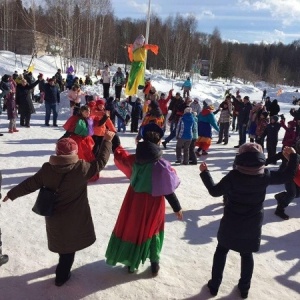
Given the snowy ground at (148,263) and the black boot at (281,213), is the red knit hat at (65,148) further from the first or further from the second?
the black boot at (281,213)

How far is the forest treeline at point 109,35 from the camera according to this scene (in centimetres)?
2905

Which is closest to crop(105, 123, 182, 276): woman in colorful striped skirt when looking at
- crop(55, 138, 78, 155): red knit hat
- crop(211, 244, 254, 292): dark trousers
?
crop(211, 244, 254, 292): dark trousers

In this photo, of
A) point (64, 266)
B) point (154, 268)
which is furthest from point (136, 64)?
point (64, 266)

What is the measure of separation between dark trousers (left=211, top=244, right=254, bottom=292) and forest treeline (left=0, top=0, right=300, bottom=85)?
71.6 ft

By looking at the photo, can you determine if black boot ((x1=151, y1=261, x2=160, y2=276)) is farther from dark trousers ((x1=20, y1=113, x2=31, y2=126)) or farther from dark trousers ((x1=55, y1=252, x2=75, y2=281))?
dark trousers ((x1=20, y1=113, x2=31, y2=126))

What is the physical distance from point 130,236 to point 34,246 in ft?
4.38

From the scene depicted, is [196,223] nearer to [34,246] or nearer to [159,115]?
[34,246]

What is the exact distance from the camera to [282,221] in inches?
208

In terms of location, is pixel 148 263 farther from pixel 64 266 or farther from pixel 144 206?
pixel 64 266

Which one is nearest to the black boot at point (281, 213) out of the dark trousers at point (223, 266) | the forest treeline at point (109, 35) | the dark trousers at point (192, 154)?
the dark trousers at point (223, 266)

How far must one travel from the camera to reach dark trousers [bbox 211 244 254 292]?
3162 millimetres

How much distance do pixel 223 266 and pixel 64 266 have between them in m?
1.50

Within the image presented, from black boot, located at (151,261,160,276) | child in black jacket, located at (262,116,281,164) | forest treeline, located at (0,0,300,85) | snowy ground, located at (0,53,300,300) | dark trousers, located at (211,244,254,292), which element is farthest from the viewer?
forest treeline, located at (0,0,300,85)

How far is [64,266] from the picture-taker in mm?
3217
